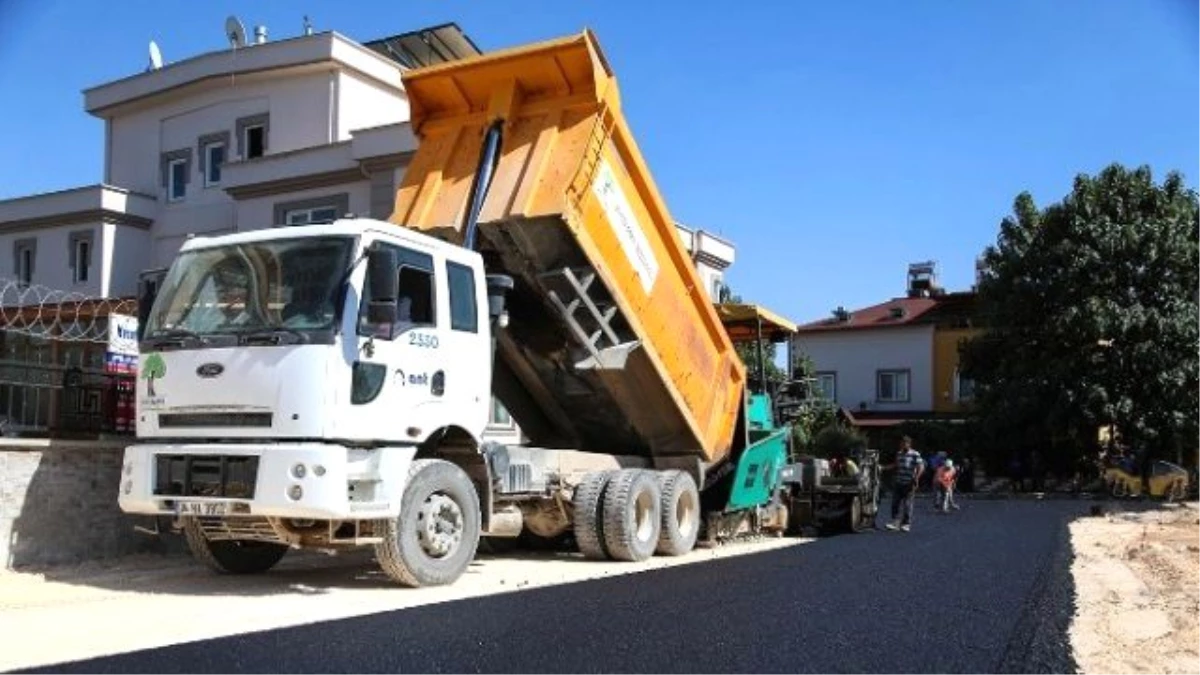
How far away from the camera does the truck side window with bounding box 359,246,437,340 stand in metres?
8.46

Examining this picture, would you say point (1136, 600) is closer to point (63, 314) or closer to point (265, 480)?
point (265, 480)

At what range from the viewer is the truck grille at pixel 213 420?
8.02 m

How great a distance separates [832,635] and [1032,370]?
29.1m

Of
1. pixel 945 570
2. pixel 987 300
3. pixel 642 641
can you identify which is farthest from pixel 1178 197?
pixel 642 641

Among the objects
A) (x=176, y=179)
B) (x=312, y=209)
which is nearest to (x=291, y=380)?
(x=312, y=209)

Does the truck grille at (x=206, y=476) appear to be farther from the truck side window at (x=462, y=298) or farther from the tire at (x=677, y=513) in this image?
the tire at (x=677, y=513)

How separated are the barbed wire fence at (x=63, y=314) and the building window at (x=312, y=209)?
8598 mm

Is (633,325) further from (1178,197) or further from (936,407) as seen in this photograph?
(936,407)

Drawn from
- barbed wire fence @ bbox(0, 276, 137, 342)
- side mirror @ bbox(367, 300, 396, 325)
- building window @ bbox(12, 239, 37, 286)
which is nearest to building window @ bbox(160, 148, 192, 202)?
building window @ bbox(12, 239, 37, 286)

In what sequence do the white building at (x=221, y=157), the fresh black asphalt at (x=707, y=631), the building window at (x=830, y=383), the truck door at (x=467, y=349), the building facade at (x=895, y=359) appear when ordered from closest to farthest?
the fresh black asphalt at (x=707, y=631), the truck door at (x=467, y=349), the white building at (x=221, y=157), the building facade at (x=895, y=359), the building window at (x=830, y=383)

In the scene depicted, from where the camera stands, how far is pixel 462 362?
9078 mm

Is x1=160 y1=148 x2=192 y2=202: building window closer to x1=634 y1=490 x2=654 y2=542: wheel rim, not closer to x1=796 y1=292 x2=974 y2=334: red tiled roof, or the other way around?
x1=634 y1=490 x2=654 y2=542: wheel rim

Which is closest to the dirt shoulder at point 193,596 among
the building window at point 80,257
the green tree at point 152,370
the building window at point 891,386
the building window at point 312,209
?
the green tree at point 152,370

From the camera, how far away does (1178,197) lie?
34094 mm
